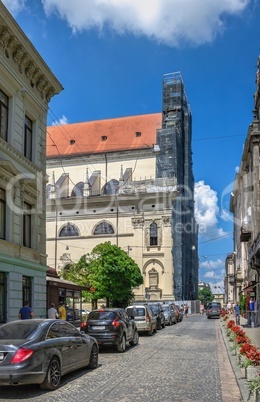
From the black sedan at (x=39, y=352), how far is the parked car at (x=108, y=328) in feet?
15.3

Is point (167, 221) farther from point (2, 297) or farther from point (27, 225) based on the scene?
point (2, 297)

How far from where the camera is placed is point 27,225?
23062mm

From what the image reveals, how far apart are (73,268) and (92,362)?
3955cm

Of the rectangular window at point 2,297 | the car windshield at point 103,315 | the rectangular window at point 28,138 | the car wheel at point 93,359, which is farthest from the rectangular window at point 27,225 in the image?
the car wheel at point 93,359

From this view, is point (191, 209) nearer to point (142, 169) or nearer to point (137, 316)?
point (142, 169)

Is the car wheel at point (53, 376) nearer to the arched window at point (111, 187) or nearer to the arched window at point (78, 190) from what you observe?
the arched window at point (111, 187)

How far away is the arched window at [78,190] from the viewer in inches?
2896

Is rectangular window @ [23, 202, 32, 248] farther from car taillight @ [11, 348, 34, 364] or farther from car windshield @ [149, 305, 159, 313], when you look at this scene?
car taillight @ [11, 348, 34, 364]

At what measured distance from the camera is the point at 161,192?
219 feet

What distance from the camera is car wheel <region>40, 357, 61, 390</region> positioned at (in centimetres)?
1024

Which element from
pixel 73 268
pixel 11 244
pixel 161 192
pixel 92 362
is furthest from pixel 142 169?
pixel 92 362

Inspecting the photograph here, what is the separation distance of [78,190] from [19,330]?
63615mm

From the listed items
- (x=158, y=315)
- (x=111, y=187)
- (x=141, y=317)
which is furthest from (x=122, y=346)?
(x=111, y=187)

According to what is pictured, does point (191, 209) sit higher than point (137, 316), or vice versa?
point (191, 209)
